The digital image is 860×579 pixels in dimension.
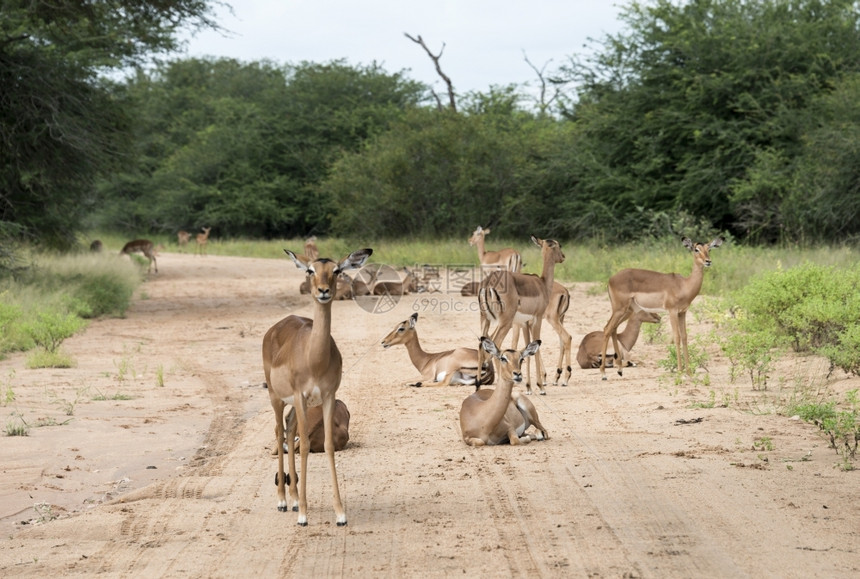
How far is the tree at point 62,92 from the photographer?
19672 mm

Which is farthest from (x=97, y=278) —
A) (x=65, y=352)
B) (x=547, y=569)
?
(x=547, y=569)

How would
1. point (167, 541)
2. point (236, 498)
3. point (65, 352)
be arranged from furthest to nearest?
point (65, 352), point (236, 498), point (167, 541)

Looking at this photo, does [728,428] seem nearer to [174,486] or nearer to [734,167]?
[174,486]

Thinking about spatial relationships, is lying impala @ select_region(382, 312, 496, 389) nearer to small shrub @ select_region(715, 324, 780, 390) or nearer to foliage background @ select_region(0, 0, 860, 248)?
small shrub @ select_region(715, 324, 780, 390)

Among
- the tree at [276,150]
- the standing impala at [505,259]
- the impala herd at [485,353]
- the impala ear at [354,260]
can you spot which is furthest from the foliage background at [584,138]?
the impala ear at [354,260]

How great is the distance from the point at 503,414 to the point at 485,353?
3147 millimetres

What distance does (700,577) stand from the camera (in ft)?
16.4

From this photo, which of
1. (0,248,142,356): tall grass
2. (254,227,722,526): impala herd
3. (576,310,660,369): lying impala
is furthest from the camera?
(0,248,142,356): tall grass

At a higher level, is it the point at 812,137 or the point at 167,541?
the point at 812,137

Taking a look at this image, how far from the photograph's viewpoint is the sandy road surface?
5.41 m

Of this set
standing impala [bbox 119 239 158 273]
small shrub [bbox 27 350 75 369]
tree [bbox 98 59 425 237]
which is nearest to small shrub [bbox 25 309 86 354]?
small shrub [bbox 27 350 75 369]

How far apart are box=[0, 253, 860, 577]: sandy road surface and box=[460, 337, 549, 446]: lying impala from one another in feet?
0.47

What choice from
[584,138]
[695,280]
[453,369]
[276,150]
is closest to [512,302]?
[453,369]

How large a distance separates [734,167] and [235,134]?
2962 centimetres
